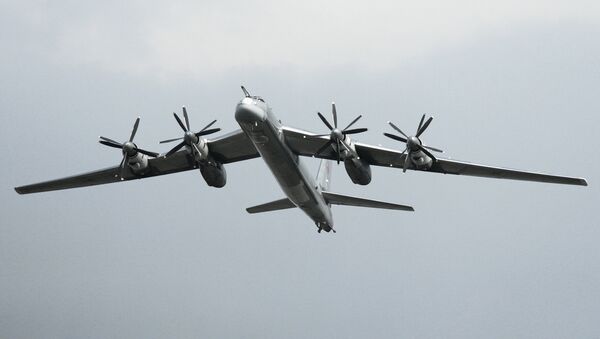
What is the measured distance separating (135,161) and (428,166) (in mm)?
16009

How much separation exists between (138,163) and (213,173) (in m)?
4.37

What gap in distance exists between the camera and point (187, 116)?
4266cm

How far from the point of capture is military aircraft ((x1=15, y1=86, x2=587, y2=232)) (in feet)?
134

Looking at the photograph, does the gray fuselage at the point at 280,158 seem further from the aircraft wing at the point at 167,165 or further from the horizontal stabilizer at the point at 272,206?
the aircraft wing at the point at 167,165

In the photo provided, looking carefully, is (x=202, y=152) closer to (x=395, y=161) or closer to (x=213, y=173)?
(x=213, y=173)

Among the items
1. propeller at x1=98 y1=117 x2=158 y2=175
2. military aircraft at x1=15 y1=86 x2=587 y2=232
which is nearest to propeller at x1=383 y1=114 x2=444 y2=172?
military aircraft at x1=15 y1=86 x2=587 y2=232

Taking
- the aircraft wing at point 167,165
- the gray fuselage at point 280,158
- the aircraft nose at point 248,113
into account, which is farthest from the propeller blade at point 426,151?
the aircraft wing at point 167,165

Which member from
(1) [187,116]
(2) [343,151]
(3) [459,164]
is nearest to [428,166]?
(3) [459,164]

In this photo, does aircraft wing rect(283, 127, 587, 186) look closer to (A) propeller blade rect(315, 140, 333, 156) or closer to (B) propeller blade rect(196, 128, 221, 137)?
(A) propeller blade rect(315, 140, 333, 156)

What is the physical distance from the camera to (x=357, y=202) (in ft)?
150

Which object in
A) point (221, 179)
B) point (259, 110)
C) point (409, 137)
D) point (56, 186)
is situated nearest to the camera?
point (259, 110)

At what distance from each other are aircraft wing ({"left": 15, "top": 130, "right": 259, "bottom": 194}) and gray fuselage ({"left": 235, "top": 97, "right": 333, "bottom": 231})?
298 centimetres

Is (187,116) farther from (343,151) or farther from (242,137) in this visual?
(343,151)

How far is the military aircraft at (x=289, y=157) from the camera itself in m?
40.9
